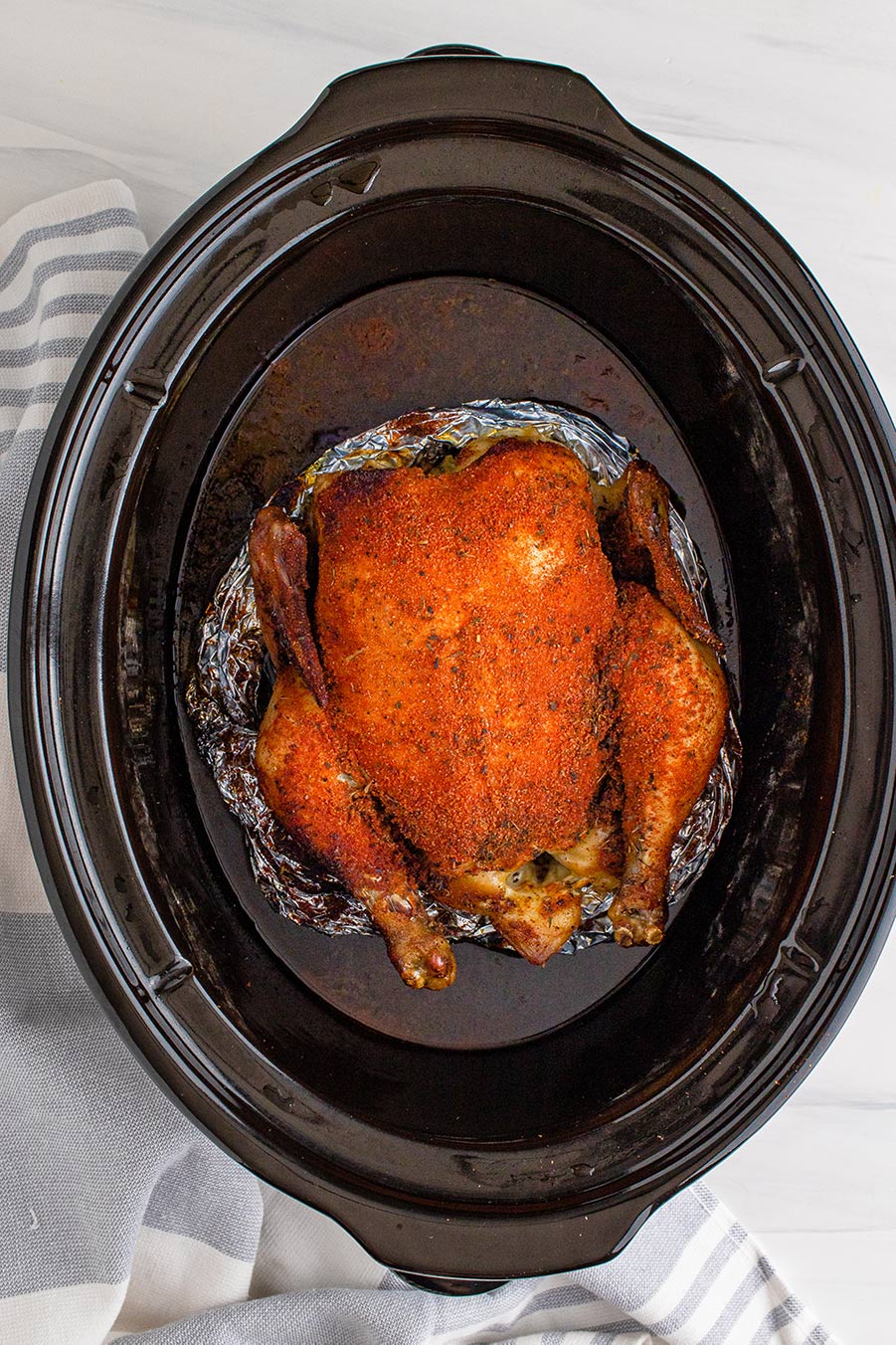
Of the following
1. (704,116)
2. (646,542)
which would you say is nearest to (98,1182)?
(646,542)

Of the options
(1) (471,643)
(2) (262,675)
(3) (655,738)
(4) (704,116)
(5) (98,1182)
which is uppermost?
(4) (704,116)

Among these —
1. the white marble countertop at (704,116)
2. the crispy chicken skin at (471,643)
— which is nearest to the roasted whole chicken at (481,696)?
the crispy chicken skin at (471,643)

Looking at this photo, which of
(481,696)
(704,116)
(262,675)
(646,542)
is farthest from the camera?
(704,116)

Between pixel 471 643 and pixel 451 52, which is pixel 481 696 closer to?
pixel 471 643

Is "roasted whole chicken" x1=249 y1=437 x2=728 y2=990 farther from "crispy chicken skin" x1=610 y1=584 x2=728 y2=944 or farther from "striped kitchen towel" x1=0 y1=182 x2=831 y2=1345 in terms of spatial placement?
"striped kitchen towel" x1=0 y1=182 x2=831 y2=1345

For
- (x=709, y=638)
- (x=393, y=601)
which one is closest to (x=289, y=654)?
(x=393, y=601)

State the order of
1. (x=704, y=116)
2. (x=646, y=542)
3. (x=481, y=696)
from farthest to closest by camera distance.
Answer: (x=704, y=116)
(x=646, y=542)
(x=481, y=696)

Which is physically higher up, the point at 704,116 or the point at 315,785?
the point at 704,116
